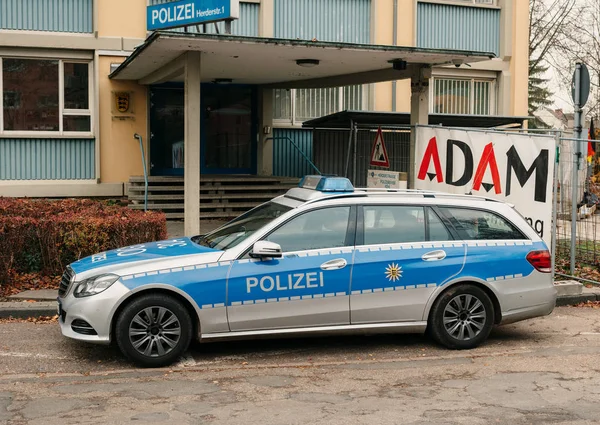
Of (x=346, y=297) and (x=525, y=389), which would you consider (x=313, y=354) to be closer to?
(x=346, y=297)

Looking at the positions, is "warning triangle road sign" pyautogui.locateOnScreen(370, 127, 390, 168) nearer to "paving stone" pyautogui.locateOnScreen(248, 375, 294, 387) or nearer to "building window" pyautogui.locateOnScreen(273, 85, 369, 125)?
"building window" pyautogui.locateOnScreen(273, 85, 369, 125)

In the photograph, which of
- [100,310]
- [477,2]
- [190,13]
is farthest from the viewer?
[477,2]

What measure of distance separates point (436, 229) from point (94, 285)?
10.9ft

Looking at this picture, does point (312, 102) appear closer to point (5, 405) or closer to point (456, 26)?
point (456, 26)

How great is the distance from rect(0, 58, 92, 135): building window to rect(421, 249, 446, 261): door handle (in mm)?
11213

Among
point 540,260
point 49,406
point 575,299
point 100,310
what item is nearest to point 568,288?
point 575,299

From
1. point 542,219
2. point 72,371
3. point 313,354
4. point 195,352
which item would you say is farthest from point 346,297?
point 542,219

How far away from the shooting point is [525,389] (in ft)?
22.3

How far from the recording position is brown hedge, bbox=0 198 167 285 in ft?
33.6

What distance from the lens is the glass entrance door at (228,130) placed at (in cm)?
1884

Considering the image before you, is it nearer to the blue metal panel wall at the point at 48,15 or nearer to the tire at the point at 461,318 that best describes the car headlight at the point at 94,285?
the tire at the point at 461,318

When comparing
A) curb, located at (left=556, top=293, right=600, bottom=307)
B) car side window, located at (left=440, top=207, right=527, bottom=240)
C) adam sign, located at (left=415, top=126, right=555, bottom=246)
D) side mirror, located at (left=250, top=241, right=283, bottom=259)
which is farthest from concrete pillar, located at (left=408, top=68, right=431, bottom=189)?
side mirror, located at (left=250, top=241, right=283, bottom=259)

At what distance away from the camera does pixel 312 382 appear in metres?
6.95

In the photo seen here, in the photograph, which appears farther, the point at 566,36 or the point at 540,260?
the point at 566,36
